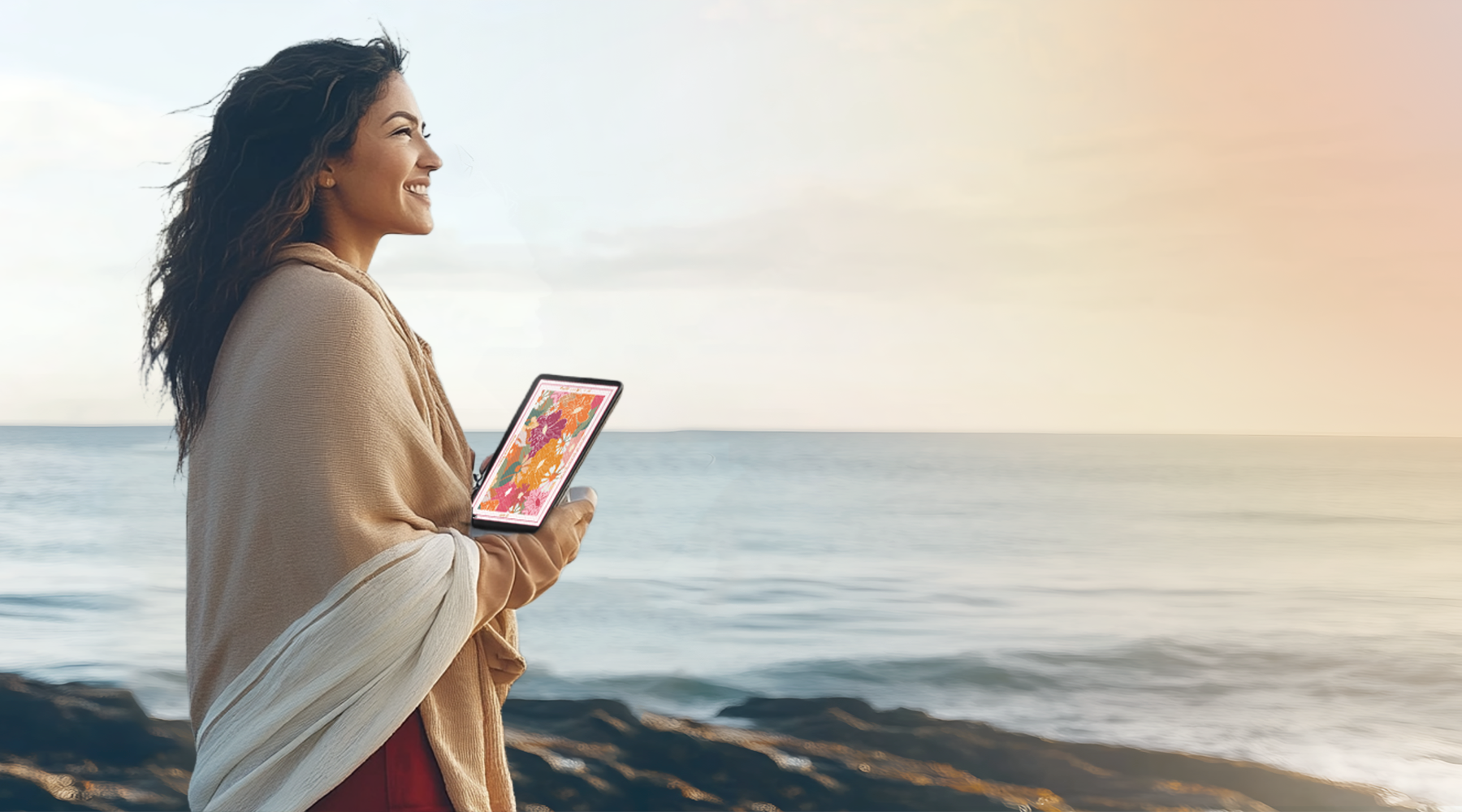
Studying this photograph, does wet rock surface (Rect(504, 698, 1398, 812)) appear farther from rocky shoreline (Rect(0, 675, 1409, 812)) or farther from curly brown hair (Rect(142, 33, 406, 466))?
curly brown hair (Rect(142, 33, 406, 466))

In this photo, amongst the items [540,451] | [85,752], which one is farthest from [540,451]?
[85,752]

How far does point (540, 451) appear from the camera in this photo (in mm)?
1212

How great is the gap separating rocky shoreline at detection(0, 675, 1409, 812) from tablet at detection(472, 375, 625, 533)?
9.03ft

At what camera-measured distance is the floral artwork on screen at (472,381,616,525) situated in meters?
1.18

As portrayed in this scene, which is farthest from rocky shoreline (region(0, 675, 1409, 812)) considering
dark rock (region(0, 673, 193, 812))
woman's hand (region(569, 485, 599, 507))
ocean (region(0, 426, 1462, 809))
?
woman's hand (region(569, 485, 599, 507))

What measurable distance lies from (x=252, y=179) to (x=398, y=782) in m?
0.61

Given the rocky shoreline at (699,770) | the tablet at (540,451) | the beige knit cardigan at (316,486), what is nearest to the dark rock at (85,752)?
the rocky shoreline at (699,770)

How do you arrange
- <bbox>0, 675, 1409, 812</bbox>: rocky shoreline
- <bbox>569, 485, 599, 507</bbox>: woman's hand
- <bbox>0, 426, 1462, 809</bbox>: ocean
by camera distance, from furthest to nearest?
1. <bbox>0, 426, 1462, 809</bbox>: ocean
2. <bbox>0, 675, 1409, 812</bbox>: rocky shoreline
3. <bbox>569, 485, 599, 507</bbox>: woman's hand

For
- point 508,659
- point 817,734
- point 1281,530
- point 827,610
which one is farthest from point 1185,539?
point 508,659

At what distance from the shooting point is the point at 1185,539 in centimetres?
1180

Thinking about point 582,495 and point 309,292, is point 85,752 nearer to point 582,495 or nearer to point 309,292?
point 582,495

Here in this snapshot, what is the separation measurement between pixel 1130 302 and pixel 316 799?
10.9 meters

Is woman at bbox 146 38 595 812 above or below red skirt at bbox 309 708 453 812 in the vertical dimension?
above

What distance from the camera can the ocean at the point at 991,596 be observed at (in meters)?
6.41
